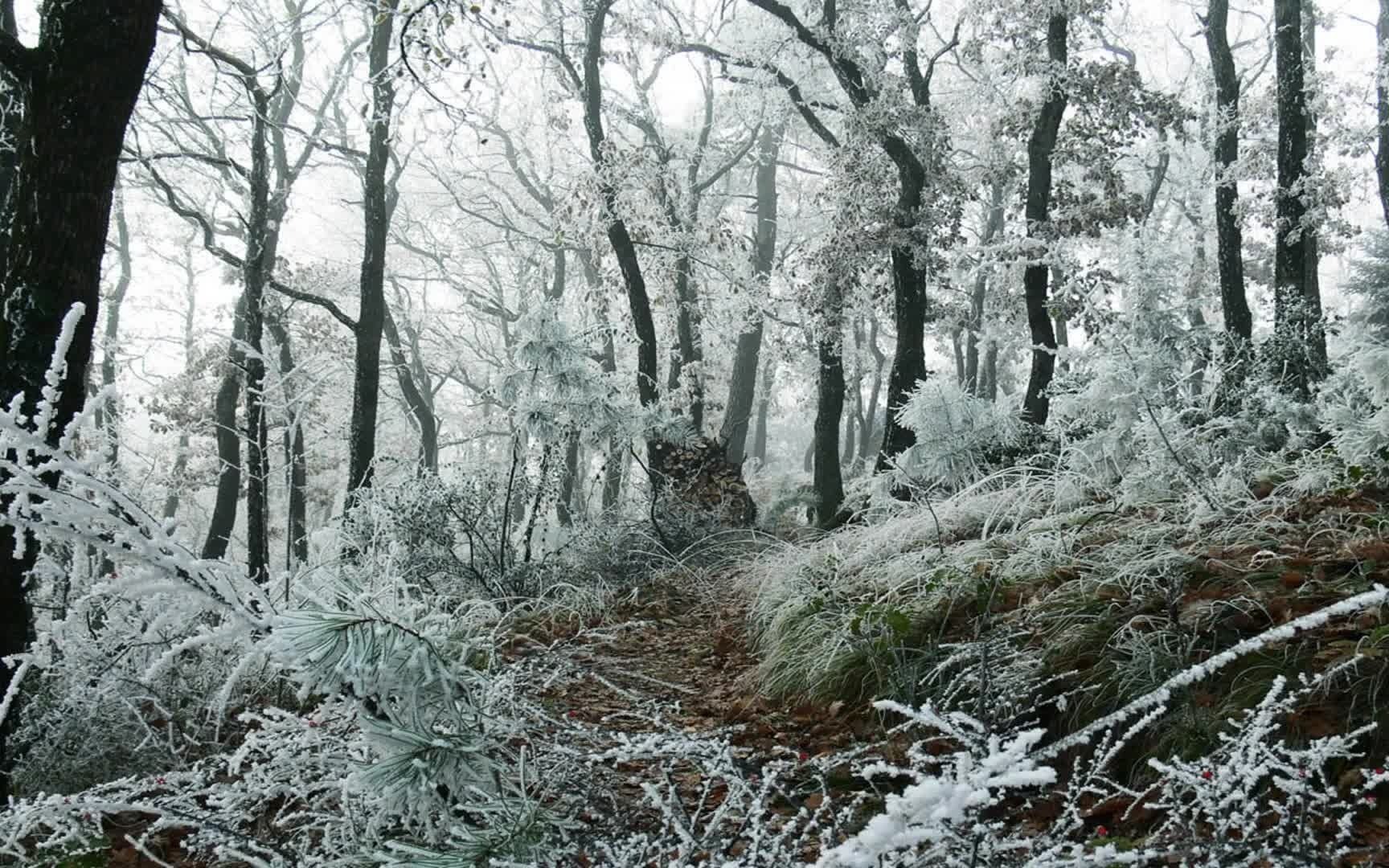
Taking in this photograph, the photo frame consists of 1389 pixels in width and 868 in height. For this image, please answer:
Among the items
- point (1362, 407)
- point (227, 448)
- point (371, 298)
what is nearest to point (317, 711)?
point (1362, 407)

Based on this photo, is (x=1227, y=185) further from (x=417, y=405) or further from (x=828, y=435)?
(x=417, y=405)

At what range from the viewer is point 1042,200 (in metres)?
11.0

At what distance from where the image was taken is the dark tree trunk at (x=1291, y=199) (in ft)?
25.0

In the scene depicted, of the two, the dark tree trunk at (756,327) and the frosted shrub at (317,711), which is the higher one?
the dark tree trunk at (756,327)

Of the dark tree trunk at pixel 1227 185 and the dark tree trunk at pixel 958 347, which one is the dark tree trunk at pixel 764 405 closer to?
the dark tree trunk at pixel 958 347

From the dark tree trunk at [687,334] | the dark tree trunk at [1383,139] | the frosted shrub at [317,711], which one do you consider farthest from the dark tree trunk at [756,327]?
the frosted shrub at [317,711]

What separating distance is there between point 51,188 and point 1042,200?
10181mm

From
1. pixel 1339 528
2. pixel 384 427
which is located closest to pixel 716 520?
pixel 1339 528

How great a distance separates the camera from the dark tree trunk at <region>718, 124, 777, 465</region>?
56.3 feet

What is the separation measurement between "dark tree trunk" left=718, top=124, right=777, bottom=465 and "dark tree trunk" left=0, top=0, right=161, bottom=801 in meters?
11.5

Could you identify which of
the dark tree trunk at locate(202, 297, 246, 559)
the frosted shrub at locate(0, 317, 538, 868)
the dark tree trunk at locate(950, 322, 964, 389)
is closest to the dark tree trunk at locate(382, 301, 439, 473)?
the dark tree trunk at locate(202, 297, 246, 559)

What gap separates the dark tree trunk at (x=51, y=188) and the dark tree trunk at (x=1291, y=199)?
777 centimetres

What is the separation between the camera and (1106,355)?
6.39m

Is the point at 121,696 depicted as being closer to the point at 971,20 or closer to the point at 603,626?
the point at 603,626
